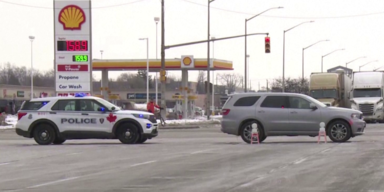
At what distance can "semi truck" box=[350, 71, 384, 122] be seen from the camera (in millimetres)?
45750

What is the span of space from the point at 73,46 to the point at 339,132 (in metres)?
19.2

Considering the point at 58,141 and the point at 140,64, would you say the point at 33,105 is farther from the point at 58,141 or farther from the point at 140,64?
the point at 140,64

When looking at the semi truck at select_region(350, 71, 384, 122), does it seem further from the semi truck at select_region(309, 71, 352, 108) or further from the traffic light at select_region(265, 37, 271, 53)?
the traffic light at select_region(265, 37, 271, 53)

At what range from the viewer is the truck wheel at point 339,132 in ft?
68.1

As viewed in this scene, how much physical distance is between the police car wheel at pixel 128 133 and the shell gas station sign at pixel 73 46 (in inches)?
575

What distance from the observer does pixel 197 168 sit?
534 inches

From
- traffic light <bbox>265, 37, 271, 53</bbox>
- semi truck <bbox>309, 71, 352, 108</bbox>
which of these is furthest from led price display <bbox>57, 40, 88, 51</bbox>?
semi truck <bbox>309, 71, 352, 108</bbox>

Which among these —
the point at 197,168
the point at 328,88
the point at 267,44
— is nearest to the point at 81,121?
the point at 197,168

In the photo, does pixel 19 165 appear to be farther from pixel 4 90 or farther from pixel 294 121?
pixel 4 90

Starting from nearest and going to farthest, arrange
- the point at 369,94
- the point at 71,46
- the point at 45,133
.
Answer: the point at 45,133 → the point at 71,46 → the point at 369,94

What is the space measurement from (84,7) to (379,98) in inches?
930

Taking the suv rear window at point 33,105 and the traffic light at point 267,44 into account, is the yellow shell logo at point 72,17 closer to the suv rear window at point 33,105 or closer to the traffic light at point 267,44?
the traffic light at point 267,44

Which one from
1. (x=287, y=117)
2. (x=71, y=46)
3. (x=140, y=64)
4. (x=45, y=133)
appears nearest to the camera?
(x=287, y=117)

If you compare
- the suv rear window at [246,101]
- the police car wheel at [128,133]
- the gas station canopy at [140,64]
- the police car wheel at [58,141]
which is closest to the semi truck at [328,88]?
the gas station canopy at [140,64]
